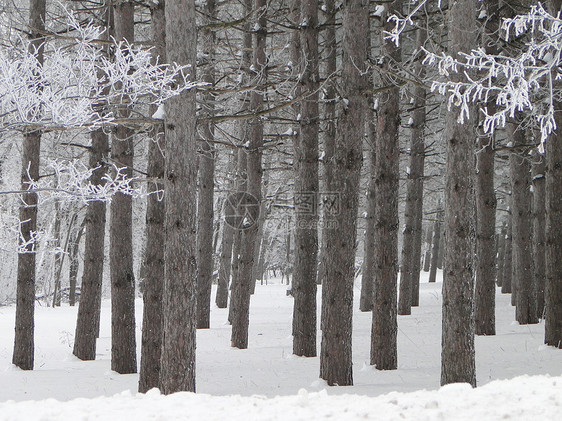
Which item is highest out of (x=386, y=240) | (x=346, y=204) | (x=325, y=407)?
(x=346, y=204)

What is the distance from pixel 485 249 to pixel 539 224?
240cm

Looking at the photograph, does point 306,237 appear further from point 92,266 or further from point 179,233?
point 179,233

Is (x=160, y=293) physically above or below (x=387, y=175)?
below

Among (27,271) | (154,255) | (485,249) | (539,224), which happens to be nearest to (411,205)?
(539,224)

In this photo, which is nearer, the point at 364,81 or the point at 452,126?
the point at 452,126

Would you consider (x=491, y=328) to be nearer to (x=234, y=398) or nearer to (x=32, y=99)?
(x=234, y=398)

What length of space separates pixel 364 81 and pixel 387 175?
177cm

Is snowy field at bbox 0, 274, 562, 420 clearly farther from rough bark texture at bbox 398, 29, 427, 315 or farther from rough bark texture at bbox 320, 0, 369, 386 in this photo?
rough bark texture at bbox 398, 29, 427, 315

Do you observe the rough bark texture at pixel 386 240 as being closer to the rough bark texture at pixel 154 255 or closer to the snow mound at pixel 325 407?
the rough bark texture at pixel 154 255

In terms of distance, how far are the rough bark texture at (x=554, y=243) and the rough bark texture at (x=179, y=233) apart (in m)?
6.12

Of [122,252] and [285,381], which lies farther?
[122,252]

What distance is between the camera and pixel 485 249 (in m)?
11.9

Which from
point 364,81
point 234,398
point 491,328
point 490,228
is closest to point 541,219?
point 490,228

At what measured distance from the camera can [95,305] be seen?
1123cm
